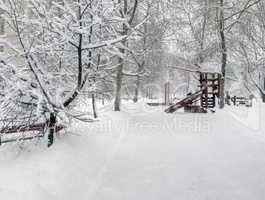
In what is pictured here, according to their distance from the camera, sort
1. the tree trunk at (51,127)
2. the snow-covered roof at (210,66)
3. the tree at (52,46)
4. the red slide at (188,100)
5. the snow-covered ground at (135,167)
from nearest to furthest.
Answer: the snow-covered ground at (135,167) < the tree at (52,46) < the tree trunk at (51,127) < the red slide at (188,100) < the snow-covered roof at (210,66)

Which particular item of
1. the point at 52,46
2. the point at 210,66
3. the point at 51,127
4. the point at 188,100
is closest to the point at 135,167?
the point at 51,127

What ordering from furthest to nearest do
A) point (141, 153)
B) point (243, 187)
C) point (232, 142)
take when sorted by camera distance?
point (232, 142) → point (141, 153) → point (243, 187)

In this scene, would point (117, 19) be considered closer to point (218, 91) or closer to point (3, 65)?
point (3, 65)

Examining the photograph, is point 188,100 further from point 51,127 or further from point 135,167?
point 51,127

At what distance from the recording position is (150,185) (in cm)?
524

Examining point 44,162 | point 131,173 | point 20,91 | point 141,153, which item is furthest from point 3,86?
point 141,153

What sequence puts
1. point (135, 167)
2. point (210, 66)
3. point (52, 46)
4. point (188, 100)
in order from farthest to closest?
point (210, 66) < point (188, 100) < point (135, 167) < point (52, 46)

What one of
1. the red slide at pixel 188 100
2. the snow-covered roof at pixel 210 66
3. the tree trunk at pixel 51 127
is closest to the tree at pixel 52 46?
the tree trunk at pixel 51 127

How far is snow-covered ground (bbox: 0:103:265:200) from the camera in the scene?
4.73 meters

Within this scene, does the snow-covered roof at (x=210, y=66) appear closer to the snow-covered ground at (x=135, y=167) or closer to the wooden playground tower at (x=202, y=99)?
the wooden playground tower at (x=202, y=99)

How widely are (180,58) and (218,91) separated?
10.7 m

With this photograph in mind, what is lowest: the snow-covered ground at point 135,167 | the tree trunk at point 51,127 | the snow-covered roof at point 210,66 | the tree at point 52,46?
the snow-covered ground at point 135,167

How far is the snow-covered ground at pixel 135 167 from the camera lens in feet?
15.5

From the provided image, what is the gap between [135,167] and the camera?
629cm
